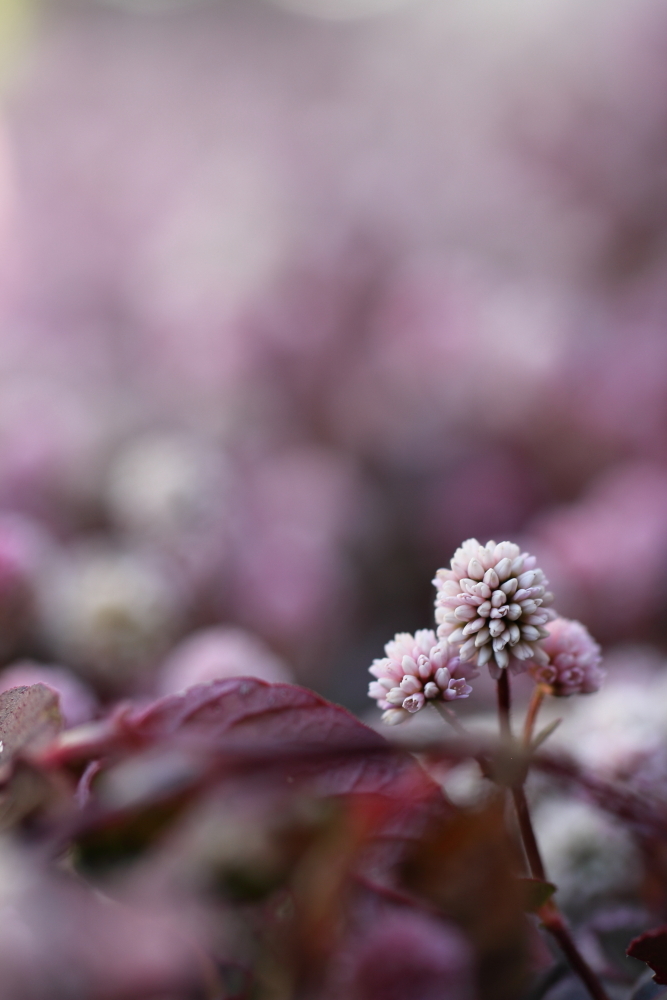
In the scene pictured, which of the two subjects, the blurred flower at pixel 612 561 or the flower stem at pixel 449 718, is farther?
the blurred flower at pixel 612 561

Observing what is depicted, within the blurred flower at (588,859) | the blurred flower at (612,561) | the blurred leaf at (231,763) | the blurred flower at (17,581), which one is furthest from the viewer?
the blurred flower at (612,561)

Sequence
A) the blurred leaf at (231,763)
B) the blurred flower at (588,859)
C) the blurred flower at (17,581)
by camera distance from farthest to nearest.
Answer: the blurred flower at (17,581) → the blurred flower at (588,859) → the blurred leaf at (231,763)

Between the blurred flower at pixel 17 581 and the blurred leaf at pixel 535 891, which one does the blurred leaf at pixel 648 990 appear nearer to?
the blurred leaf at pixel 535 891

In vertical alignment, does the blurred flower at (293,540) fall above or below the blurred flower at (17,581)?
above

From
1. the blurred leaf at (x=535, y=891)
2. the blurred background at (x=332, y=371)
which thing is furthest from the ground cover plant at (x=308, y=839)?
the blurred background at (x=332, y=371)

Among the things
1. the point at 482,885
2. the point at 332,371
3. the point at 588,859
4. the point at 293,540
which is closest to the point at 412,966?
the point at 482,885

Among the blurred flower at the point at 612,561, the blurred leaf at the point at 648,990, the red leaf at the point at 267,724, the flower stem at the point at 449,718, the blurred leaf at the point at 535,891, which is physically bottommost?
the blurred leaf at the point at 648,990

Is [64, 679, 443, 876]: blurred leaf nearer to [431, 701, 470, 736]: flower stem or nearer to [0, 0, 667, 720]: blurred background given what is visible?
[431, 701, 470, 736]: flower stem
